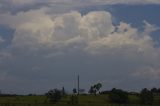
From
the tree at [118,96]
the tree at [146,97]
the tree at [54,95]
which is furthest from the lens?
the tree at [118,96]

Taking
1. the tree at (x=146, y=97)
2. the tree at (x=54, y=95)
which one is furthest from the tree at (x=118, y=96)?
the tree at (x=54, y=95)

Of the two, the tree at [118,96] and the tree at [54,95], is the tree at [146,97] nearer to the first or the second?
the tree at [118,96]

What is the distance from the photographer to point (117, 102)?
136m

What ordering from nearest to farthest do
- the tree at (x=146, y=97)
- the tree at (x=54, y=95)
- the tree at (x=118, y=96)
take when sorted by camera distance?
the tree at (x=54, y=95) → the tree at (x=146, y=97) → the tree at (x=118, y=96)

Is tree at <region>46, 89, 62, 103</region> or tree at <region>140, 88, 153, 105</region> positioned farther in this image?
tree at <region>140, 88, 153, 105</region>

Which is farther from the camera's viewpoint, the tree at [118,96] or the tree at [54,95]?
the tree at [118,96]

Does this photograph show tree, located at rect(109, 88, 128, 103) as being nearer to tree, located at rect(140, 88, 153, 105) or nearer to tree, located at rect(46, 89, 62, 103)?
tree, located at rect(140, 88, 153, 105)

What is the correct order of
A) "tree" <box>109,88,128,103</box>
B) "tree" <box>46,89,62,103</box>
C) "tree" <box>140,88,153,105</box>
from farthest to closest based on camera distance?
"tree" <box>109,88,128,103</box> → "tree" <box>140,88,153,105</box> → "tree" <box>46,89,62,103</box>

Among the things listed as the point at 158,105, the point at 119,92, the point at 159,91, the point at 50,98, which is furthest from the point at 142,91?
the point at 159,91

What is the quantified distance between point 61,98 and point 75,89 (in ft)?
80.0

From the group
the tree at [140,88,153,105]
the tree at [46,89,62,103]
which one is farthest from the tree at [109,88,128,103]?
the tree at [46,89,62,103]

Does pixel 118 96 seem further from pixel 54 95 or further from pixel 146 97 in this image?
pixel 54 95

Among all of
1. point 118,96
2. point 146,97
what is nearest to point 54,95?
point 118,96

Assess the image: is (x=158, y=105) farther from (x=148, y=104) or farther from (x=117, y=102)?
(x=117, y=102)
